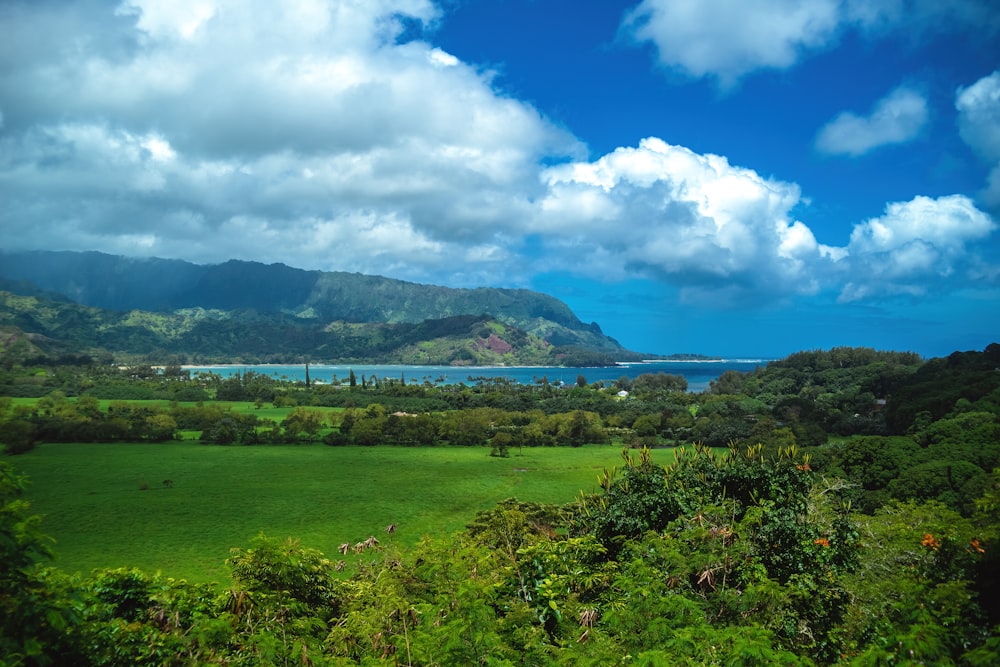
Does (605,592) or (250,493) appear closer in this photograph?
(605,592)

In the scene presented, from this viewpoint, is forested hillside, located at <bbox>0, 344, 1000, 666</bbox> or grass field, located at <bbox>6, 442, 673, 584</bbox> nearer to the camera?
forested hillside, located at <bbox>0, 344, 1000, 666</bbox>

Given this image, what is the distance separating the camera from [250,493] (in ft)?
148

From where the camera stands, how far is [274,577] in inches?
405

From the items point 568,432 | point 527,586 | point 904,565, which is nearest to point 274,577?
point 527,586

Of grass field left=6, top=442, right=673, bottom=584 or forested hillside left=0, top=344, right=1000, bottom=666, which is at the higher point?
forested hillside left=0, top=344, right=1000, bottom=666

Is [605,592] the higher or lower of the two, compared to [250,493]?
higher

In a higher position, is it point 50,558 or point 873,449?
point 50,558

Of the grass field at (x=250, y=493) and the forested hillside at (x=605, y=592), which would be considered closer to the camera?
the forested hillside at (x=605, y=592)

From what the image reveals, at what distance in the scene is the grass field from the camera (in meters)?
32.3

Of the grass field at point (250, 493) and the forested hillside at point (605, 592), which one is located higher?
the forested hillside at point (605, 592)

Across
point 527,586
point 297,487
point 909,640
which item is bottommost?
point 297,487

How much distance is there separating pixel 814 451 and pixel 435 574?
40576mm

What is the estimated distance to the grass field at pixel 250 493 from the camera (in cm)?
3231

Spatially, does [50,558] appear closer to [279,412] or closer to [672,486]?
[672,486]
